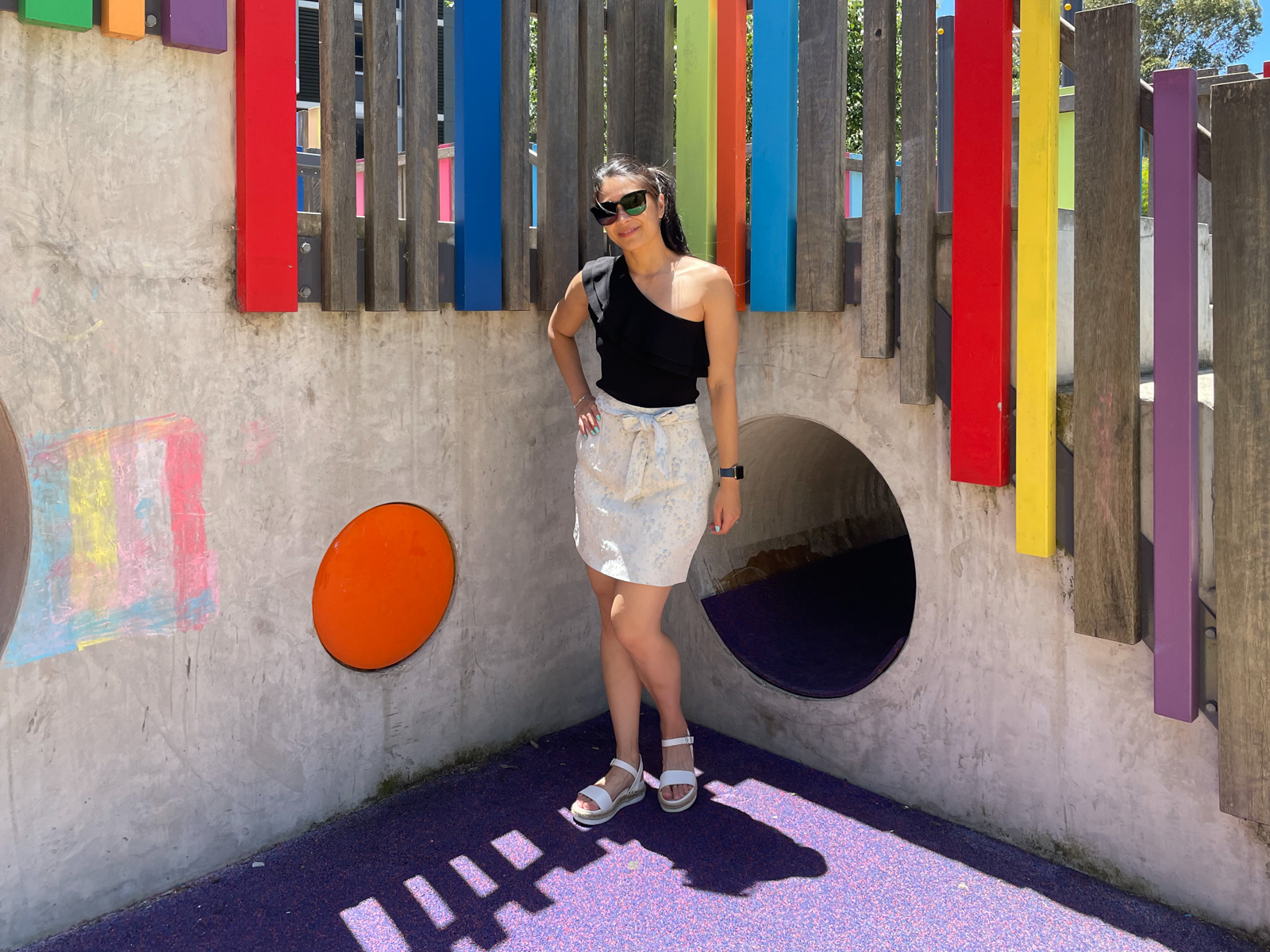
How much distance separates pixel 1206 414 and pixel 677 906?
227 centimetres

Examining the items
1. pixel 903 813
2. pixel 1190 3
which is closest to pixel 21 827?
pixel 903 813

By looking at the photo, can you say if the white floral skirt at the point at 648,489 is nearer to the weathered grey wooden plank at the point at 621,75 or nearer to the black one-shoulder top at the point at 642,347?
the black one-shoulder top at the point at 642,347

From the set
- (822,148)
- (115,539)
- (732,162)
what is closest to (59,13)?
(115,539)

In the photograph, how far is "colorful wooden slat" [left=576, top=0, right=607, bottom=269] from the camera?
4.54m

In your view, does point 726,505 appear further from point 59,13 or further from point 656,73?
point 59,13

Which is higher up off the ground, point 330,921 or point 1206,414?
point 1206,414

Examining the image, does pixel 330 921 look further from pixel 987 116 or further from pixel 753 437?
pixel 987 116

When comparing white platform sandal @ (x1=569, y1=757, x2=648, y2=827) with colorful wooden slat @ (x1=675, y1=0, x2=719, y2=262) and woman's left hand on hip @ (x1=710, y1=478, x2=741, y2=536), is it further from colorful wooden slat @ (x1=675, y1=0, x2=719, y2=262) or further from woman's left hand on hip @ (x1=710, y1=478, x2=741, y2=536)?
colorful wooden slat @ (x1=675, y1=0, x2=719, y2=262)

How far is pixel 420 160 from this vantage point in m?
3.98

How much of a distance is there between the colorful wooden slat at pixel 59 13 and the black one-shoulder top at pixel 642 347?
1.84m

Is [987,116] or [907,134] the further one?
[907,134]

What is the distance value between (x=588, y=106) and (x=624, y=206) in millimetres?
1071

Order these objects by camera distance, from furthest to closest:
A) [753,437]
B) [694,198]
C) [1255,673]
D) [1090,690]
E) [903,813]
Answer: [753,437], [694,198], [903,813], [1090,690], [1255,673]

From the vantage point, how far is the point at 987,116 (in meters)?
3.55
